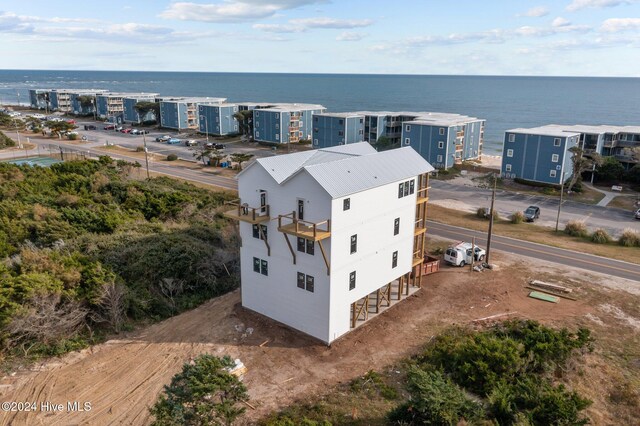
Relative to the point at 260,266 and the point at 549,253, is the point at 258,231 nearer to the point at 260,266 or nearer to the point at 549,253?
the point at 260,266

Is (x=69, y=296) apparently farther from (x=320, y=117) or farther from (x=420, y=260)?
(x=320, y=117)

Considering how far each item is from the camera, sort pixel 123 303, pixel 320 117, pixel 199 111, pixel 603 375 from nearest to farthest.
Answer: pixel 603 375, pixel 123 303, pixel 320 117, pixel 199 111

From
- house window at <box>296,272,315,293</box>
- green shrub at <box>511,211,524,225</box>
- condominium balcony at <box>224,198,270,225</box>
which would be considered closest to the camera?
house window at <box>296,272,315,293</box>

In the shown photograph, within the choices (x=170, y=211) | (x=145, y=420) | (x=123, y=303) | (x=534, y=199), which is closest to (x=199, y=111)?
(x=170, y=211)

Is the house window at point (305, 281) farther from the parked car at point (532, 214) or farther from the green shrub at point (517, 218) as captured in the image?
the parked car at point (532, 214)

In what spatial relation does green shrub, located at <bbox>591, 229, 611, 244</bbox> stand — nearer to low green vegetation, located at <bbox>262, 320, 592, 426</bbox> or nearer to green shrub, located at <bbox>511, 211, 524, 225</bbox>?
green shrub, located at <bbox>511, 211, 524, 225</bbox>

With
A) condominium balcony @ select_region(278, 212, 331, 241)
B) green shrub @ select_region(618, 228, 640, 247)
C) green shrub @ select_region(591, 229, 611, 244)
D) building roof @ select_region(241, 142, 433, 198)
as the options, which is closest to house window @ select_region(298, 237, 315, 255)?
condominium balcony @ select_region(278, 212, 331, 241)

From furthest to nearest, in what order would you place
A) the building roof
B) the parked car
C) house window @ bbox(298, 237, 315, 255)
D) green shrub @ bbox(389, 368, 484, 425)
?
the parked car
house window @ bbox(298, 237, 315, 255)
the building roof
green shrub @ bbox(389, 368, 484, 425)
